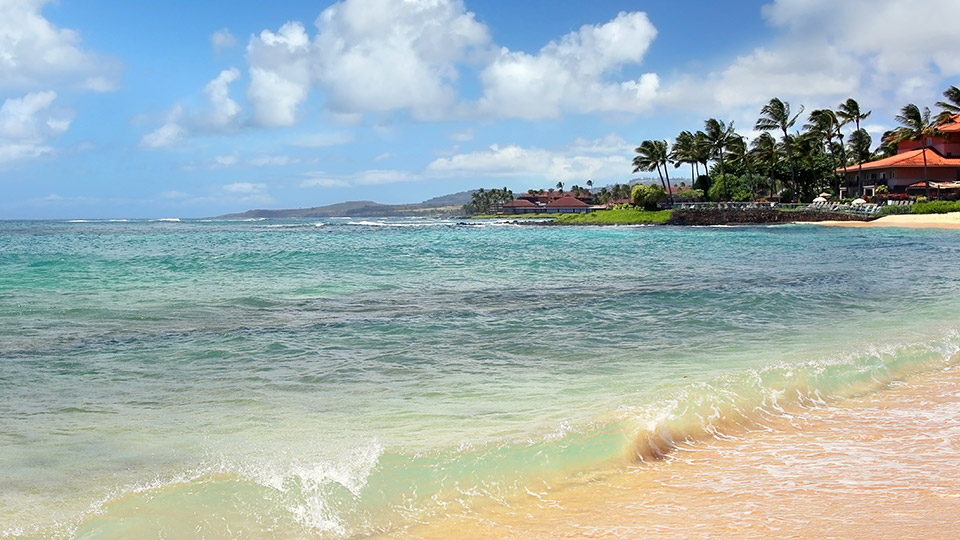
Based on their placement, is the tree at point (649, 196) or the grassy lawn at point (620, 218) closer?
the grassy lawn at point (620, 218)

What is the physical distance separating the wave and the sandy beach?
50.8 m

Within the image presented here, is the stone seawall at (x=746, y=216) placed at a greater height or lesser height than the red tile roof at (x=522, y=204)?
lesser

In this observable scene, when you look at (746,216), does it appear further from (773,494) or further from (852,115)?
(773,494)

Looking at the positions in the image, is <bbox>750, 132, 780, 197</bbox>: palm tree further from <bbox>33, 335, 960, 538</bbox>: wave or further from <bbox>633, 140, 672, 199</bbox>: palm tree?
<bbox>33, 335, 960, 538</bbox>: wave

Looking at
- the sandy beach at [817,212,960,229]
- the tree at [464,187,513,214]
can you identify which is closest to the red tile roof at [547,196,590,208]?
the tree at [464,187,513,214]

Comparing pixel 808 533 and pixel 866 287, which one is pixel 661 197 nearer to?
pixel 866 287

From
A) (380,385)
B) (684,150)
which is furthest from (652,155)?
(380,385)

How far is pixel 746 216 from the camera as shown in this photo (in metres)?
67.8

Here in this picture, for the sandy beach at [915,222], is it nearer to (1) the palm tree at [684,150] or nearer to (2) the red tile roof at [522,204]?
(1) the palm tree at [684,150]

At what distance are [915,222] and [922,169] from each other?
66.6 ft

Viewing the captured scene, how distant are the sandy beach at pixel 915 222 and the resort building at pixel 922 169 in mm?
11537

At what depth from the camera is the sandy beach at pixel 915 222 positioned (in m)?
48.7

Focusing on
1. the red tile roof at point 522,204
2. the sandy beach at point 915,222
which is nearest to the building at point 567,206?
the red tile roof at point 522,204

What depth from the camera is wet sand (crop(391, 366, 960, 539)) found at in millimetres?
3969
